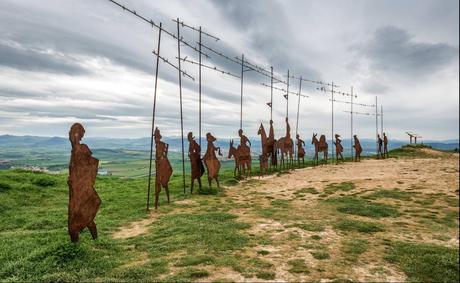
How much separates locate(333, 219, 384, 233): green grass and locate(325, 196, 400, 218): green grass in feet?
5.32

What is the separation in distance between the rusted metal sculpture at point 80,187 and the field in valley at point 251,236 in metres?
0.70

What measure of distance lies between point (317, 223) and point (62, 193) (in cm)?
1526

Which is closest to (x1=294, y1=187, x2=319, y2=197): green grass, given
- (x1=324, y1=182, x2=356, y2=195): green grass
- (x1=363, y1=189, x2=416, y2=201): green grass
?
(x1=324, y1=182, x2=356, y2=195): green grass

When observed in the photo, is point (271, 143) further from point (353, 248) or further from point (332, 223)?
point (353, 248)

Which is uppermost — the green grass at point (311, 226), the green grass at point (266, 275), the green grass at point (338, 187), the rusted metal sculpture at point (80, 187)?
the rusted metal sculpture at point (80, 187)

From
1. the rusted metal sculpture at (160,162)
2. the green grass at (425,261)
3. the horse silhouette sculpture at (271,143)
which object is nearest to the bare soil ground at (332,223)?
the green grass at (425,261)

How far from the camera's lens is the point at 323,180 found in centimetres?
2131

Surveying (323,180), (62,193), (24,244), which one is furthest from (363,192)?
A: (62,193)

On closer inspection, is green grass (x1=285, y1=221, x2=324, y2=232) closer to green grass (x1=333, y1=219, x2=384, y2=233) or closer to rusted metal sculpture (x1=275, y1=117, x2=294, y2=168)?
green grass (x1=333, y1=219, x2=384, y2=233)

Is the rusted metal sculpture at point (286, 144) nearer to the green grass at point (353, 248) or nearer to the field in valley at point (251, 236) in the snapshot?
the field in valley at point (251, 236)

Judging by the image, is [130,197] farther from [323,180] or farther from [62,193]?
[323,180]

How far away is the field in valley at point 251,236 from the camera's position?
7043mm

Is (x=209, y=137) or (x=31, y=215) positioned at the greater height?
(x=209, y=137)

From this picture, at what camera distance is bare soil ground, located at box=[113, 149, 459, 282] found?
273 inches
